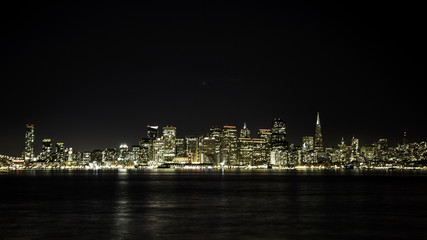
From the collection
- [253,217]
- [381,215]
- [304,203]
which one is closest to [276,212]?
[253,217]

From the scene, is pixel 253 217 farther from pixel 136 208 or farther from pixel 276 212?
pixel 136 208

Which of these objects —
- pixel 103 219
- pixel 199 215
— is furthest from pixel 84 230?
pixel 199 215

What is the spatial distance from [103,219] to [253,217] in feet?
40.0

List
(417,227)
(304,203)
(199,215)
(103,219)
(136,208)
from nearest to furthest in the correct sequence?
(417,227), (103,219), (199,215), (136,208), (304,203)

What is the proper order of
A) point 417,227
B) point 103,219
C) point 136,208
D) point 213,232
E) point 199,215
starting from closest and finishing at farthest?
1. point 213,232
2. point 417,227
3. point 103,219
4. point 199,215
5. point 136,208

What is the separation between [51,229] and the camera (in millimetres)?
38219

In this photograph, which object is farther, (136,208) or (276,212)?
(136,208)

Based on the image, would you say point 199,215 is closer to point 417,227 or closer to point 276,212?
point 276,212

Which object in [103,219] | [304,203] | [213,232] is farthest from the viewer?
[304,203]

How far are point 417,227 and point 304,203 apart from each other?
22.9 meters

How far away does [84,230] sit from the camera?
37.4 metres

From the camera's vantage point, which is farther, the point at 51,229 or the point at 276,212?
the point at 276,212

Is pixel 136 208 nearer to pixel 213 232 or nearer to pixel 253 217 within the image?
pixel 253 217

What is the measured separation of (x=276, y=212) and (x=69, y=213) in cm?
1867
